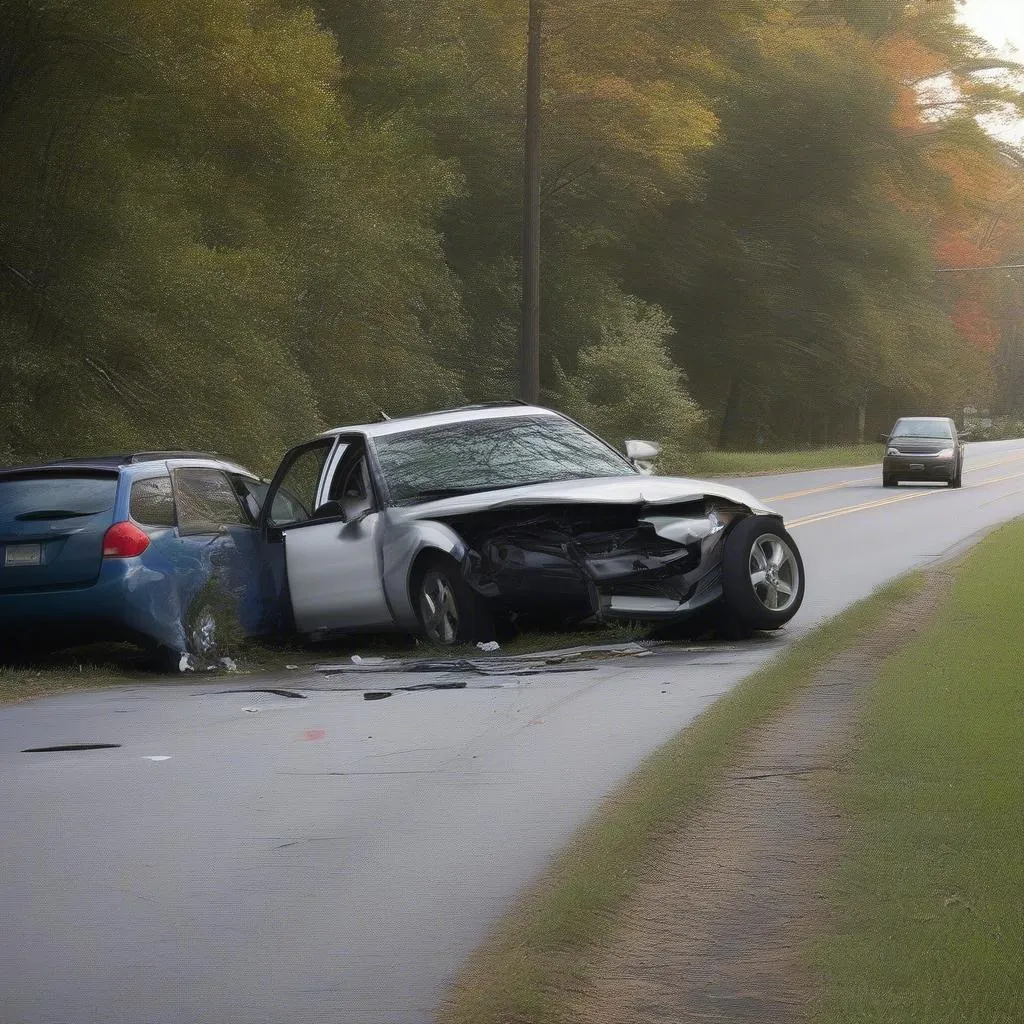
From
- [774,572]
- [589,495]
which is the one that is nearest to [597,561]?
[589,495]

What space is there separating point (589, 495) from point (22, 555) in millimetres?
3845

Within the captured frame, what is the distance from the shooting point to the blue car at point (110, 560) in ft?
42.7

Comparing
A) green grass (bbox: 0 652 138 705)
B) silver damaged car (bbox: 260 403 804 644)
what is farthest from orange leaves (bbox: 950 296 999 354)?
green grass (bbox: 0 652 138 705)

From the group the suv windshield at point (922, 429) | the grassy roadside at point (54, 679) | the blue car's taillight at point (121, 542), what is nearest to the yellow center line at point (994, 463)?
the suv windshield at point (922, 429)

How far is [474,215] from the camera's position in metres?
52.4

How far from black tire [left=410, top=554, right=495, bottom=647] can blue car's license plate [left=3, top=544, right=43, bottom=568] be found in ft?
8.36

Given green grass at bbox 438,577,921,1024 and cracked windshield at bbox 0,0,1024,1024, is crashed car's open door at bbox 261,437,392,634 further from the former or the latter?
green grass at bbox 438,577,921,1024

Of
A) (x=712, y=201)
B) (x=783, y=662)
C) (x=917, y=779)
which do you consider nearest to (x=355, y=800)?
(x=917, y=779)

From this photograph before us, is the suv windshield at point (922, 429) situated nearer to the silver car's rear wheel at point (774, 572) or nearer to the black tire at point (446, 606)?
the silver car's rear wheel at point (774, 572)

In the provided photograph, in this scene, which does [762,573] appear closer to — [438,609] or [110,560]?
[438,609]

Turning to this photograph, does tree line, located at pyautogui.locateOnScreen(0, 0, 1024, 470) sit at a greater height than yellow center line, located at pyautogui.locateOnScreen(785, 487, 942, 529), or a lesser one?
greater

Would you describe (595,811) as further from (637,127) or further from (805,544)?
(637,127)

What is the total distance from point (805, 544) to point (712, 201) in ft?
154

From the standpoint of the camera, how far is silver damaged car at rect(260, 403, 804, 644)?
1310 cm
